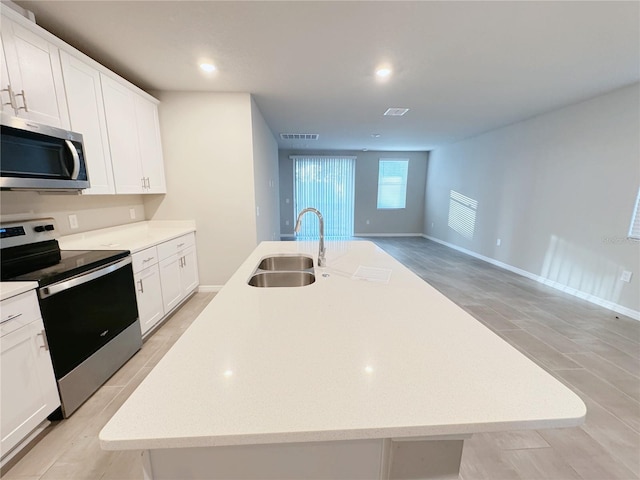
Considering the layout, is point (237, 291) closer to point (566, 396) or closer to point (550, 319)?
point (566, 396)

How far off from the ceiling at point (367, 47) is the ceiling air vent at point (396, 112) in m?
0.17

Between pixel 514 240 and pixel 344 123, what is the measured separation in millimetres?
3594

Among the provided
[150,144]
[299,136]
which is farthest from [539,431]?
[299,136]

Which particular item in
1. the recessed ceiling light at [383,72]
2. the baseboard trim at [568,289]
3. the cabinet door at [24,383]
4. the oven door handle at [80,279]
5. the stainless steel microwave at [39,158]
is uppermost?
the recessed ceiling light at [383,72]

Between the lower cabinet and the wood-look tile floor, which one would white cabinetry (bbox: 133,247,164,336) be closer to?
the lower cabinet

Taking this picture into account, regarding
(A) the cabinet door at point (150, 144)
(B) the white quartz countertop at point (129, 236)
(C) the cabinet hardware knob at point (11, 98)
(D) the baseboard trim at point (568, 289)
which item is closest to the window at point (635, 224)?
(D) the baseboard trim at point (568, 289)

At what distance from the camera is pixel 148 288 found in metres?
2.47

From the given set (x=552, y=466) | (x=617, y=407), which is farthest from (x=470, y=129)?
(x=552, y=466)

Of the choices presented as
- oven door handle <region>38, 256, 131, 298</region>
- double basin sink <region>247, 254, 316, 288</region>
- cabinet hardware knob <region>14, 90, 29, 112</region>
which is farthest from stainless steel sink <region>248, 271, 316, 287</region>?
cabinet hardware knob <region>14, 90, 29, 112</region>

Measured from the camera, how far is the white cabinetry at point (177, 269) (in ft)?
9.02

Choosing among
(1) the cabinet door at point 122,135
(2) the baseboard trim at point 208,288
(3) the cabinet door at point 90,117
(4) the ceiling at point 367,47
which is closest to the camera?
(4) the ceiling at point 367,47

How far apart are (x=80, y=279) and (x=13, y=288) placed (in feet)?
1.14

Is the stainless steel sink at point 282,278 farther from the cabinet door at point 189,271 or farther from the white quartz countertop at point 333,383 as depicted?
the cabinet door at point 189,271

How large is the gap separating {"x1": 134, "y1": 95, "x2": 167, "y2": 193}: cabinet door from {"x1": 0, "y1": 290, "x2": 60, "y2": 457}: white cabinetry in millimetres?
1883
